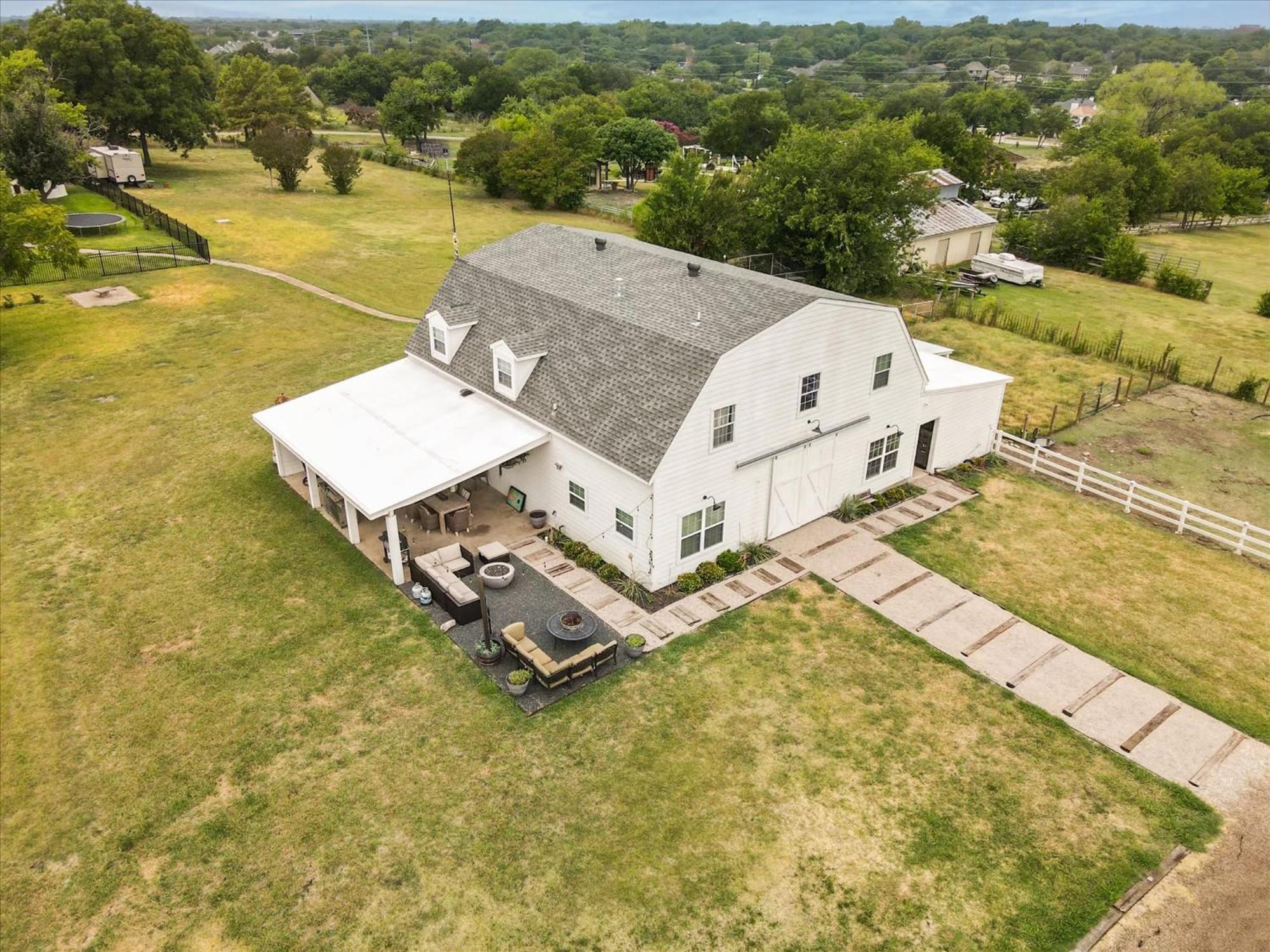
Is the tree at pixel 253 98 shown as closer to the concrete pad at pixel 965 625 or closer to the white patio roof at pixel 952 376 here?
the white patio roof at pixel 952 376

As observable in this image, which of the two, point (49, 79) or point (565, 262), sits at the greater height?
point (49, 79)

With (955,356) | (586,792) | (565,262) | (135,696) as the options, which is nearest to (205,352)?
(565,262)

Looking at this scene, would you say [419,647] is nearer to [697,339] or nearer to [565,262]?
[697,339]

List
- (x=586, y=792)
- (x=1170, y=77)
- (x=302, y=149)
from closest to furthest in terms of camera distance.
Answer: (x=586, y=792), (x=302, y=149), (x=1170, y=77)

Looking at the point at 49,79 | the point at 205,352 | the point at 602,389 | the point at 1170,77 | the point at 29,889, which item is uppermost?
the point at 1170,77

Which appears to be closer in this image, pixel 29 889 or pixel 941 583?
pixel 29 889

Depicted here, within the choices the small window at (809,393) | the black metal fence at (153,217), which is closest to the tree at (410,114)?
the black metal fence at (153,217)

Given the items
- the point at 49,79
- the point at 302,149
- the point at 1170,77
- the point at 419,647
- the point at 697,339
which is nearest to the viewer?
the point at 419,647
